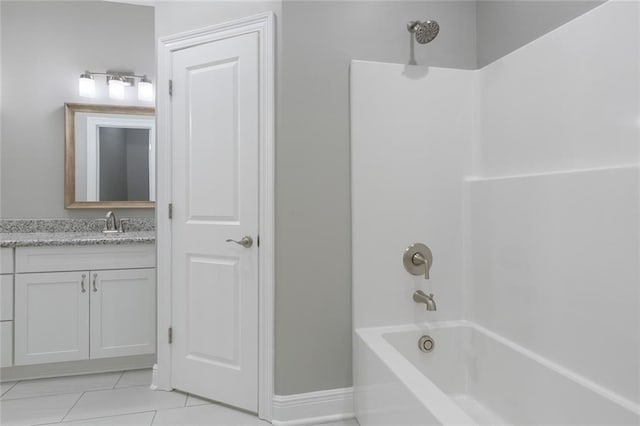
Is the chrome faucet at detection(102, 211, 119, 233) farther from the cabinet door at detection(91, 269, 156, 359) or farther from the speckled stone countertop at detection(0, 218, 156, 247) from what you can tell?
the cabinet door at detection(91, 269, 156, 359)

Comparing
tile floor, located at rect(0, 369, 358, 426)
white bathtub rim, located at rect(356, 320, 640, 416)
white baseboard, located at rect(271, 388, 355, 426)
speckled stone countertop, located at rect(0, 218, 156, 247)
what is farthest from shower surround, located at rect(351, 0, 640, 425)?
speckled stone countertop, located at rect(0, 218, 156, 247)

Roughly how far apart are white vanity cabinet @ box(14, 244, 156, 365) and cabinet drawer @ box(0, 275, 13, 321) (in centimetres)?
4

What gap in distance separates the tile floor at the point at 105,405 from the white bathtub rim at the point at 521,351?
1.58ft

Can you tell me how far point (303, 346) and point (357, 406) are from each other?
1.32 ft

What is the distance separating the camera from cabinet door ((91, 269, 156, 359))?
2.38 metres

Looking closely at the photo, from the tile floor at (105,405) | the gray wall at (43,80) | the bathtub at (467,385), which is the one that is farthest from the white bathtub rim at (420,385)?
the gray wall at (43,80)

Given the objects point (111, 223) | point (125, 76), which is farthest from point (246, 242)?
point (125, 76)

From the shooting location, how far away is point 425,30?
1810mm

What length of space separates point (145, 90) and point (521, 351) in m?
3.05

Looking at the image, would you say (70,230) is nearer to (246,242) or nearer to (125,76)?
(125,76)

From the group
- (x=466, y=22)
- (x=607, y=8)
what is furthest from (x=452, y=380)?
(x=466, y=22)

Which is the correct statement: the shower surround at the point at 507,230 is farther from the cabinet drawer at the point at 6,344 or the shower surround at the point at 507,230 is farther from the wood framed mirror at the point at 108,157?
Result: the cabinet drawer at the point at 6,344

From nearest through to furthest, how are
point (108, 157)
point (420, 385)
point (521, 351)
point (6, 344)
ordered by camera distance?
point (420, 385) < point (521, 351) < point (6, 344) < point (108, 157)

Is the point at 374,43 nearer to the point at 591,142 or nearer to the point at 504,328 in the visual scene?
the point at 591,142
